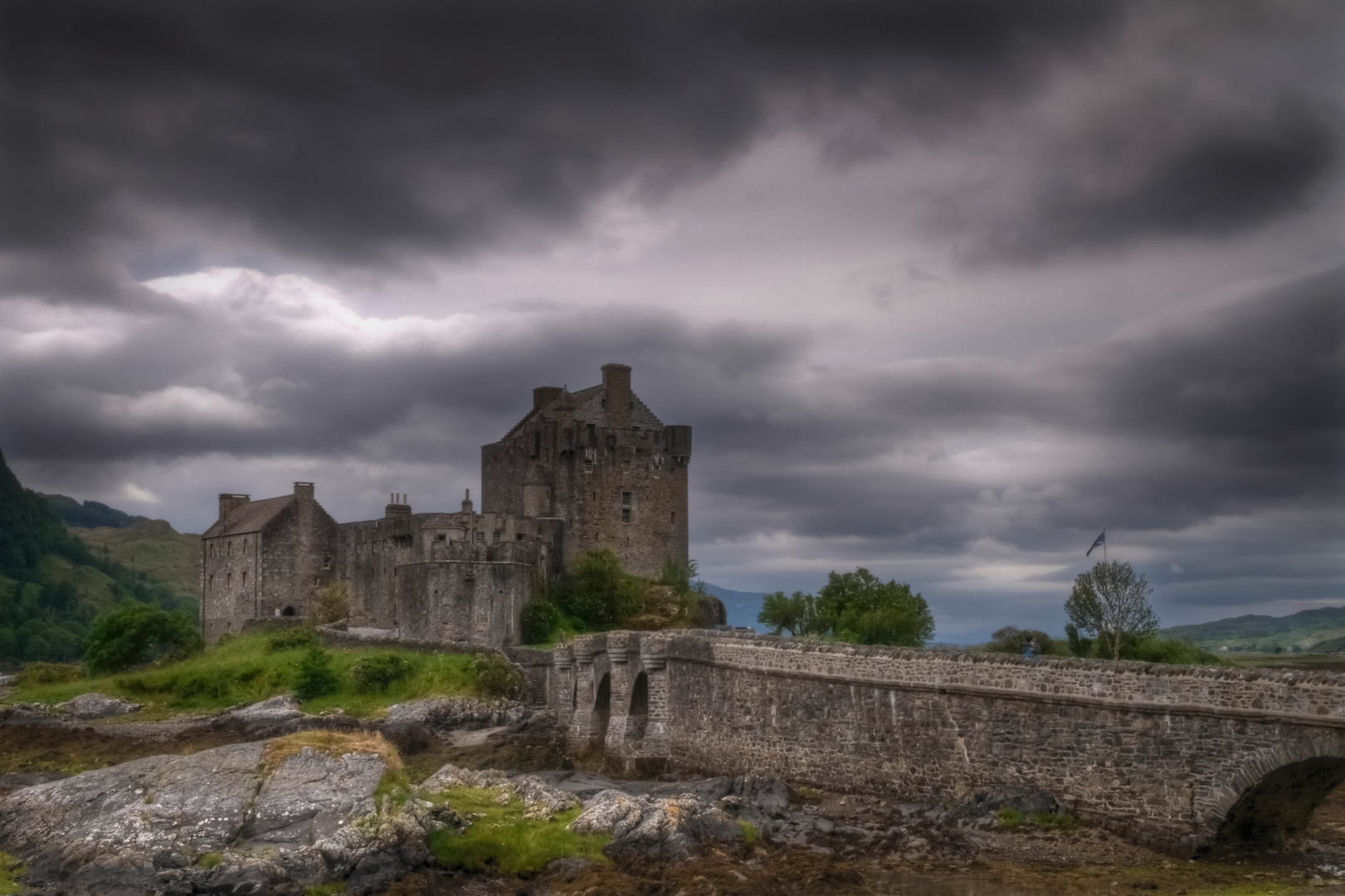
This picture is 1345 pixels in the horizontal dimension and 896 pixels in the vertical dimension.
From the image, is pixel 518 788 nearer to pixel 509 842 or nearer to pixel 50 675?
pixel 509 842

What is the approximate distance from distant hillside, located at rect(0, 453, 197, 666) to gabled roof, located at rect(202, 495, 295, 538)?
65966mm

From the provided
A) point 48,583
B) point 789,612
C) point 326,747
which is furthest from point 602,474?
point 48,583

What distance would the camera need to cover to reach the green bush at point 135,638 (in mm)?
58906

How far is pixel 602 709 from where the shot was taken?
4022 centimetres

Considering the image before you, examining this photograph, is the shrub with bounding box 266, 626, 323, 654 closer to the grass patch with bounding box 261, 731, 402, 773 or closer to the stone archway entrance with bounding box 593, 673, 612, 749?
the stone archway entrance with bounding box 593, 673, 612, 749

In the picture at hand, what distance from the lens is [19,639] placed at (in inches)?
5015

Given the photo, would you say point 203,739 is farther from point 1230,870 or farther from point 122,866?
point 1230,870

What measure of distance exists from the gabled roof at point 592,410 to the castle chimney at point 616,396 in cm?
18

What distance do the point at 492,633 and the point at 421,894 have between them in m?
30.0

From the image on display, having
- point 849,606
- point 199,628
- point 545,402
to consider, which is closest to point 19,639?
point 199,628

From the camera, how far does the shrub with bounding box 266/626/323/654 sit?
54.1 meters

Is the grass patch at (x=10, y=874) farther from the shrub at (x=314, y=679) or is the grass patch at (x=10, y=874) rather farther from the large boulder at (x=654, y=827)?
the shrub at (x=314, y=679)

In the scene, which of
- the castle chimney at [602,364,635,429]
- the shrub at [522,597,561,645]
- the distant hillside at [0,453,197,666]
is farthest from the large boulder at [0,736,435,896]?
the distant hillside at [0,453,197,666]

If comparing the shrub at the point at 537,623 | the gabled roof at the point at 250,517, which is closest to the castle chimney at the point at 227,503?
the gabled roof at the point at 250,517
